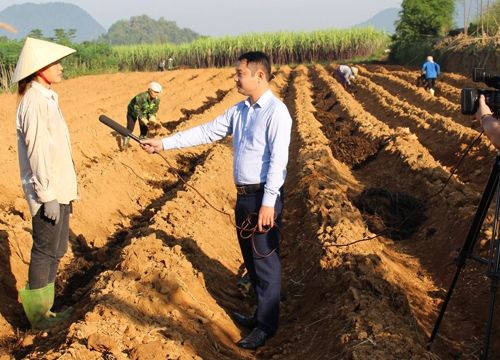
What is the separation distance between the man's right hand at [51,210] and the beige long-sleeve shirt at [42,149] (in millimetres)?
36

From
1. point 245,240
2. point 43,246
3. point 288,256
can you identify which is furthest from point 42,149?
point 288,256

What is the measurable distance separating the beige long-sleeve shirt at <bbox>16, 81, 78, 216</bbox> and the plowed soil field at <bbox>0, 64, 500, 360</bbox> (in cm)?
88

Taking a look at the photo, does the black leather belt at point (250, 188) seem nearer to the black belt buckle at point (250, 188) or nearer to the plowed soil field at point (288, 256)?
the black belt buckle at point (250, 188)

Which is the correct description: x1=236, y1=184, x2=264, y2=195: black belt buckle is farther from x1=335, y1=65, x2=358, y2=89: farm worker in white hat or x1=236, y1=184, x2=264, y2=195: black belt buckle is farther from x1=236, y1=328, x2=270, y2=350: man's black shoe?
x1=335, y1=65, x2=358, y2=89: farm worker in white hat

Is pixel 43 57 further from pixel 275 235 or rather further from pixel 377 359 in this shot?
pixel 377 359

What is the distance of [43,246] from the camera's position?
4.53 metres

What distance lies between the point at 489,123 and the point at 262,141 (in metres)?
1.54

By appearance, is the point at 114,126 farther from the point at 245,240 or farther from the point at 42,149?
the point at 245,240

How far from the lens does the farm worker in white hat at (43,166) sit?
171 inches

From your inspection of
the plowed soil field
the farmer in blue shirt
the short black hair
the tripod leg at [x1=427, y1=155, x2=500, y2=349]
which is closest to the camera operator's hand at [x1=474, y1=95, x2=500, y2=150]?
the tripod leg at [x1=427, y1=155, x2=500, y2=349]

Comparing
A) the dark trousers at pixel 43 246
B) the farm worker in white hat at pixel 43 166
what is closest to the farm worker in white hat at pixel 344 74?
the farm worker in white hat at pixel 43 166

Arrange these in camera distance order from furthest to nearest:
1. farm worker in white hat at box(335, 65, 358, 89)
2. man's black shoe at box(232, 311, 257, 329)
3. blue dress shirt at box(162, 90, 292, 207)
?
farm worker in white hat at box(335, 65, 358, 89) < man's black shoe at box(232, 311, 257, 329) < blue dress shirt at box(162, 90, 292, 207)

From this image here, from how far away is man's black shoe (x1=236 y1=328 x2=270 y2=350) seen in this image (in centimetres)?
454

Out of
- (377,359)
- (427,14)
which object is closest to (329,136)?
(377,359)
